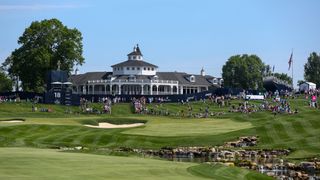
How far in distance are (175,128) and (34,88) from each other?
82.2 meters

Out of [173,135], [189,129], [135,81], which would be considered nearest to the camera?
[173,135]

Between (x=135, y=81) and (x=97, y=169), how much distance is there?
136 metres

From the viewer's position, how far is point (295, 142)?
5234 cm

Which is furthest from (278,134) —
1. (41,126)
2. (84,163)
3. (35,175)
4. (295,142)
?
(35,175)

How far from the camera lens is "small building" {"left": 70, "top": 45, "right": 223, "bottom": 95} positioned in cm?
16475

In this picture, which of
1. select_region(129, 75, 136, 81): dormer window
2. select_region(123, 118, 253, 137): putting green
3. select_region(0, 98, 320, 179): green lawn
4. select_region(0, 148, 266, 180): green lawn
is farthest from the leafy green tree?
select_region(0, 148, 266, 180): green lawn

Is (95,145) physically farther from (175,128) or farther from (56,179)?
(56,179)

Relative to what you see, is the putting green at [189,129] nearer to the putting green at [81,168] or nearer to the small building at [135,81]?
the putting green at [81,168]

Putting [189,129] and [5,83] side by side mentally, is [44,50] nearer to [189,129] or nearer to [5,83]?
[5,83]

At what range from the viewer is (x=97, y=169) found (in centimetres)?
2789

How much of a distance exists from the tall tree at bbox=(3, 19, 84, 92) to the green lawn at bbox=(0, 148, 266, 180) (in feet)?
349

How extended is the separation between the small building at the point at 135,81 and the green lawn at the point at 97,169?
12964 centimetres

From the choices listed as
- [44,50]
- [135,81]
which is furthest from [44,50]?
[135,81]

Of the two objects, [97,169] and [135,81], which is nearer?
[97,169]
